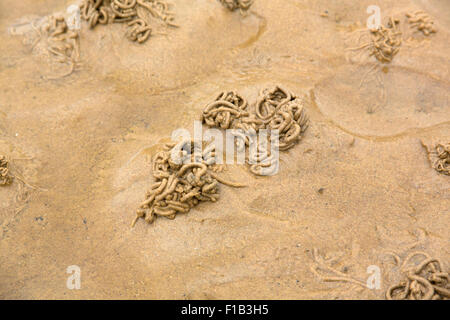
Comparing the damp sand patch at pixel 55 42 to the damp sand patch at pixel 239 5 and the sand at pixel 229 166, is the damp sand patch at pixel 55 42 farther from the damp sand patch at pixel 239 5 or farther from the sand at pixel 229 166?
the damp sand patch at pixel 239 5

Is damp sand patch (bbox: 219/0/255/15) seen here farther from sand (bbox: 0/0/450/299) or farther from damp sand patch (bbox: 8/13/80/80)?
damp sand patch (bbox: 8/13/80/80)

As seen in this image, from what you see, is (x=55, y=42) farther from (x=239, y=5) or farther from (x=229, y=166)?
(x=229, y=166)

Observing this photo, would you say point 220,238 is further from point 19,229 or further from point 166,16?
point 166,16

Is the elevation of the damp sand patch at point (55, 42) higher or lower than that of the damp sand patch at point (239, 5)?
lower

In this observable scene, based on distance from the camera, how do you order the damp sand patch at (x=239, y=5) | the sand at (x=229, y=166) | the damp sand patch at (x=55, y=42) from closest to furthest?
the sand at (x=229, y=166), the damp sand patch at (x=55, y=42), the damp sand patch at (x=239, y=5)

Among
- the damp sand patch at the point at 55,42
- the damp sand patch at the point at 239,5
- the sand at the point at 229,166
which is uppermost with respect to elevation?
the damp sand patch at the point at 239,5

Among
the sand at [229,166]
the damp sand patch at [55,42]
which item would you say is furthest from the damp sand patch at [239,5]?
the damp sand patch at [55,42]

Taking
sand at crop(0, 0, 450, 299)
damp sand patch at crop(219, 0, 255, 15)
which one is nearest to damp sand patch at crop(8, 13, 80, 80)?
sand at crop(0, 0, 450, 299)

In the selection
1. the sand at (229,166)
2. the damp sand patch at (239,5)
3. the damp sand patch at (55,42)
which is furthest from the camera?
the damp sand patch at (239,5)

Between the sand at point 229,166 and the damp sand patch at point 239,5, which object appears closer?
the sand at point 229,166
